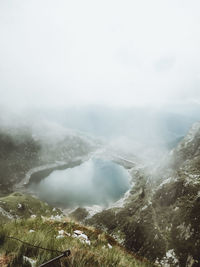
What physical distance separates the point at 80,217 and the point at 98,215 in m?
18.9

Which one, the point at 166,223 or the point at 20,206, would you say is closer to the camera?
the point at 166,223

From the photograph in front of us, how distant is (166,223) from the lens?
393 feet

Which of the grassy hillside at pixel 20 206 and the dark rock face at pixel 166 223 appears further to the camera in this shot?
the grassy hillside at pixel 20 206

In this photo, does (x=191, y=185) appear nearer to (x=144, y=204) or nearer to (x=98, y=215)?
(x=144, y=204)

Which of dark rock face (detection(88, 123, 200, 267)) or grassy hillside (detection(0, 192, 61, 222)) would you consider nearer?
dark rock face (detection(88, 123, 200, 267))

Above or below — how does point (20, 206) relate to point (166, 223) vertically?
below

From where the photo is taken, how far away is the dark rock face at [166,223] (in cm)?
9488

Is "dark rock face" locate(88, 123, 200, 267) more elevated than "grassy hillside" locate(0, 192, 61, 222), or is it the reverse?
"dark rock face" locate(88, 123, 200, 267)

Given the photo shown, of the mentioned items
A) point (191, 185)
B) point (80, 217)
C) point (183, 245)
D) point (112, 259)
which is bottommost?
point (80, 217)

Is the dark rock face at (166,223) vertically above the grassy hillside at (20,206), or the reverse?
the dark rock face at (166,223)

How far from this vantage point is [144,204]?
160m

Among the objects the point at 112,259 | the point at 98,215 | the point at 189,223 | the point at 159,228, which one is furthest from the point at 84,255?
the point at 98,215

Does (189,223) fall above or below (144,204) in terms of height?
above

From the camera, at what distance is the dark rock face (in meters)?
94.9
